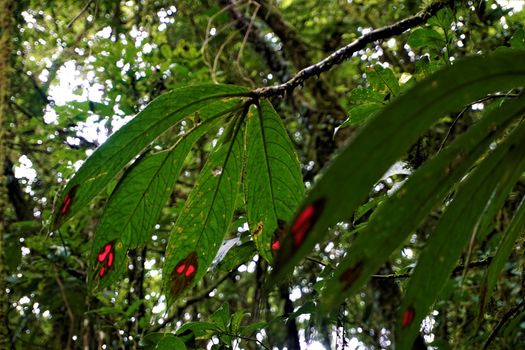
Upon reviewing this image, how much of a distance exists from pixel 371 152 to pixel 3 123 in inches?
48.6

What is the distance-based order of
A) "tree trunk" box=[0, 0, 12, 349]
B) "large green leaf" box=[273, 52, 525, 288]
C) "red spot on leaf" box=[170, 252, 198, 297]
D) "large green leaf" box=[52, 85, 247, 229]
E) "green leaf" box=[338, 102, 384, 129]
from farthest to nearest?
"tree trunk" box=[0, 0, 12, 349], "green leaf" box=[338, 102, 384, 129], "red spot on leaf" box=[170, 252, 198, 297], "large green leaf" box=[52, 85, 247, 229], "large green leaf" box=[273, 52, 525, 288]

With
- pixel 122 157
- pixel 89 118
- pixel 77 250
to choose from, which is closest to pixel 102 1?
pixel 89 118

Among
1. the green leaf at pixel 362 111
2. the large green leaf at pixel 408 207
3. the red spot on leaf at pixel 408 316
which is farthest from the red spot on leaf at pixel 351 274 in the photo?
the green leaf at pixel 362 111

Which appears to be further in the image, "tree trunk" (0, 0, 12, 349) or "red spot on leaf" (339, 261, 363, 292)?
"tree trunk" (0, 0, 12, 349)

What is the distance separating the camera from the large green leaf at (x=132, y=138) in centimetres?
58

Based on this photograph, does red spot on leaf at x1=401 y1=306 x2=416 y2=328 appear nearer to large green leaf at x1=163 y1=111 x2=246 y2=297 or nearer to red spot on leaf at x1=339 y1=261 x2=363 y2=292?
red spot on leaf at x1=339 y1=261 x2=363 y2=292

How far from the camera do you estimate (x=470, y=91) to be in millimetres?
318

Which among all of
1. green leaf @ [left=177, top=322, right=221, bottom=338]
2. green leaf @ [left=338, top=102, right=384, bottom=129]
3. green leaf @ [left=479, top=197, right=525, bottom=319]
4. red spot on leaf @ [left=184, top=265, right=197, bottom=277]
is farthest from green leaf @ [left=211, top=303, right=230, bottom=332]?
green leaf @ [left=479, top=197, right=525, bottom=319]

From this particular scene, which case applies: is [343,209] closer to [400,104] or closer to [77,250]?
[400,104]

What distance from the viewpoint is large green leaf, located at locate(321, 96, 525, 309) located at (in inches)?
12.8

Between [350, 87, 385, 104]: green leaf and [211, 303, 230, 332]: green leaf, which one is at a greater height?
[350, 87, 385, 104]: green leaf

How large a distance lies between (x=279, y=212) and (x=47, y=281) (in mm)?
1941

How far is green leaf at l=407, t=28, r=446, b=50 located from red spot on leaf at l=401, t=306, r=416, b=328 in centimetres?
63

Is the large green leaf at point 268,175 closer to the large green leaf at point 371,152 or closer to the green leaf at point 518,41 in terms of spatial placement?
the large green leaf at point 371,152
